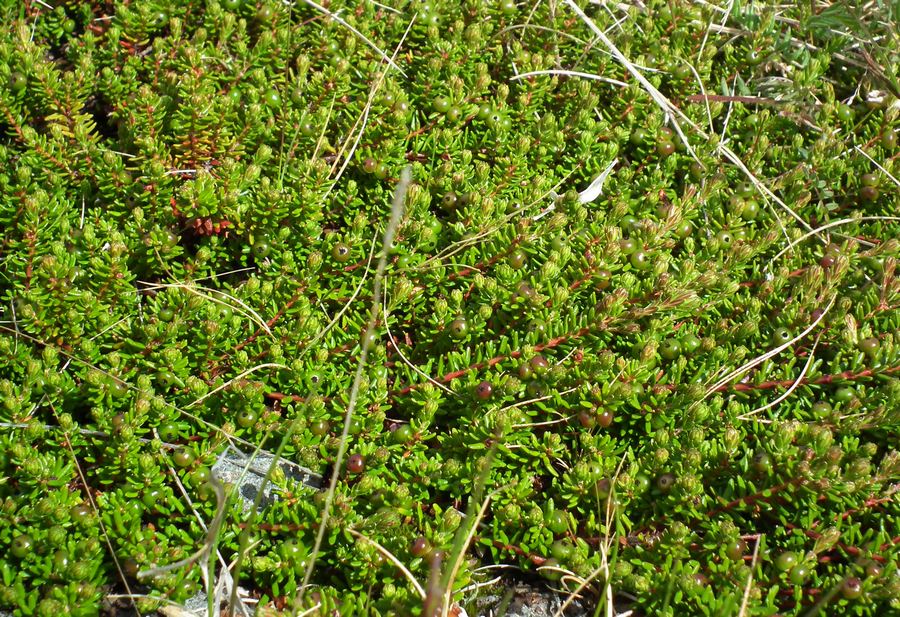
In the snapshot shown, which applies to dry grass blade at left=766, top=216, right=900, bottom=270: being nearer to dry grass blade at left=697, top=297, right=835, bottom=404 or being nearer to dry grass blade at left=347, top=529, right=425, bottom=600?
dry grass blade at left=697, top=297, right=835, bottom=404

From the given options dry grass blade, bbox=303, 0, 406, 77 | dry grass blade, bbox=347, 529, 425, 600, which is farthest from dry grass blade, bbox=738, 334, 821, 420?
dry grass blade, bbox=303, 0, 406, 77

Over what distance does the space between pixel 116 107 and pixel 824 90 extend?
4335 mm

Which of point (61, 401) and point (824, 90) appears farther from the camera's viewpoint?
point (824, 90)

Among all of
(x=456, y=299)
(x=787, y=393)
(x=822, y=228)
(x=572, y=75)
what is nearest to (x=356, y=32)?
(x=572, y=75)

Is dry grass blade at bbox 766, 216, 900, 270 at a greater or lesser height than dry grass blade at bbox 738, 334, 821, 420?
greater

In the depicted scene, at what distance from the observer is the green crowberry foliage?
349cm

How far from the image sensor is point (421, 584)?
340 centimetres

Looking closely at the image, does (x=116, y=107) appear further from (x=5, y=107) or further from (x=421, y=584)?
(x=421, y=584)

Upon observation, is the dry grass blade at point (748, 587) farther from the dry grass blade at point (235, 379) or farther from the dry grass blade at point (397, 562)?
the dry grass blade at point (235, 379)

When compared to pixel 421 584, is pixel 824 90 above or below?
above

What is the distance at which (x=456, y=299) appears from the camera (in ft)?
13.6

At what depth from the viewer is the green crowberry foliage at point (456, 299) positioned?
137 inches

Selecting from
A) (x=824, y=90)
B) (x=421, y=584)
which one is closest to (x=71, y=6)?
(x=421, y=584)

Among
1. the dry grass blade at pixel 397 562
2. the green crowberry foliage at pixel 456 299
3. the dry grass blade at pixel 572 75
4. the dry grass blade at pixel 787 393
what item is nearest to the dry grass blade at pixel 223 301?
the green crowberry foliage at pixel 456 299
